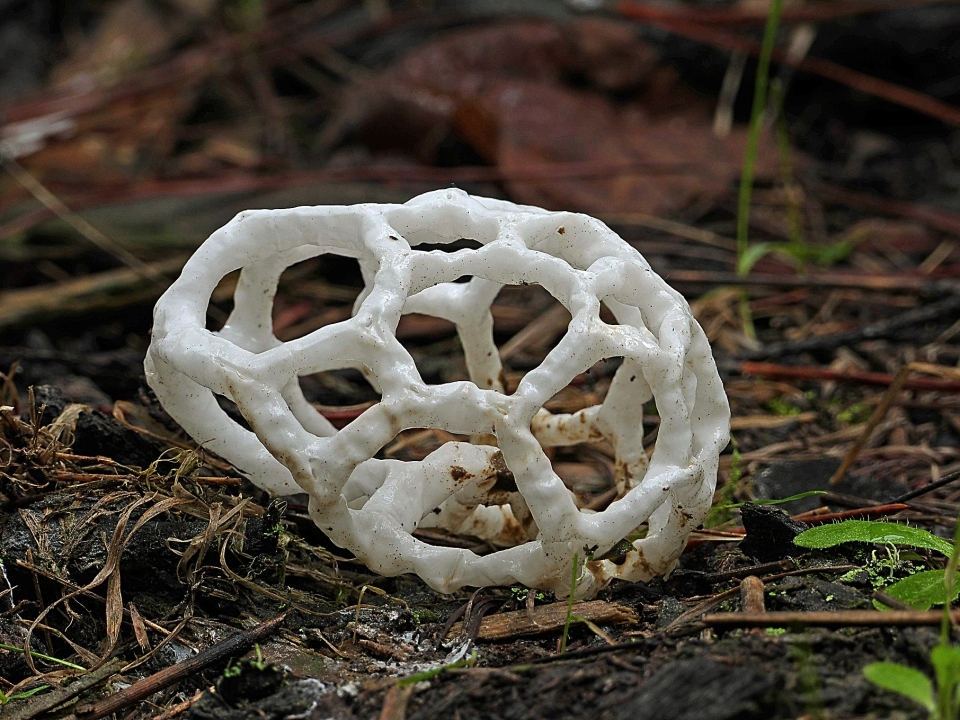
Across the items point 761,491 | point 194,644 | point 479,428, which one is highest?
point 479,428

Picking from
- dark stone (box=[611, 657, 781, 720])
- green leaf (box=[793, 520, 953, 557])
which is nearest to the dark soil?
dark stone (box=[611, 657, 781, 720])

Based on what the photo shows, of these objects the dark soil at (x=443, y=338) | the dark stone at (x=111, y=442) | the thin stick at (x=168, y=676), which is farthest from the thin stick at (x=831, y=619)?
the dark stone at (x=111, y=442)

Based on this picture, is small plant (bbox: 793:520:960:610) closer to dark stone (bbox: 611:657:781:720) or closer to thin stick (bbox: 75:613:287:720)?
dark stone (bbox: 611:657:781:720)

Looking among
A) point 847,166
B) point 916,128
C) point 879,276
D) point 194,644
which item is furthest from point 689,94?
point 194,644

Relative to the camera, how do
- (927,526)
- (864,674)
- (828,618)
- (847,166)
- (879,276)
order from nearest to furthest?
(864,674) < (828,618) < (927,526) < (879,276) < (847,166)

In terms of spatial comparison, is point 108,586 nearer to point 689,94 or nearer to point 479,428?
point 479,428

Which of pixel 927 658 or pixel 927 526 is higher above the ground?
pixel 927 658
